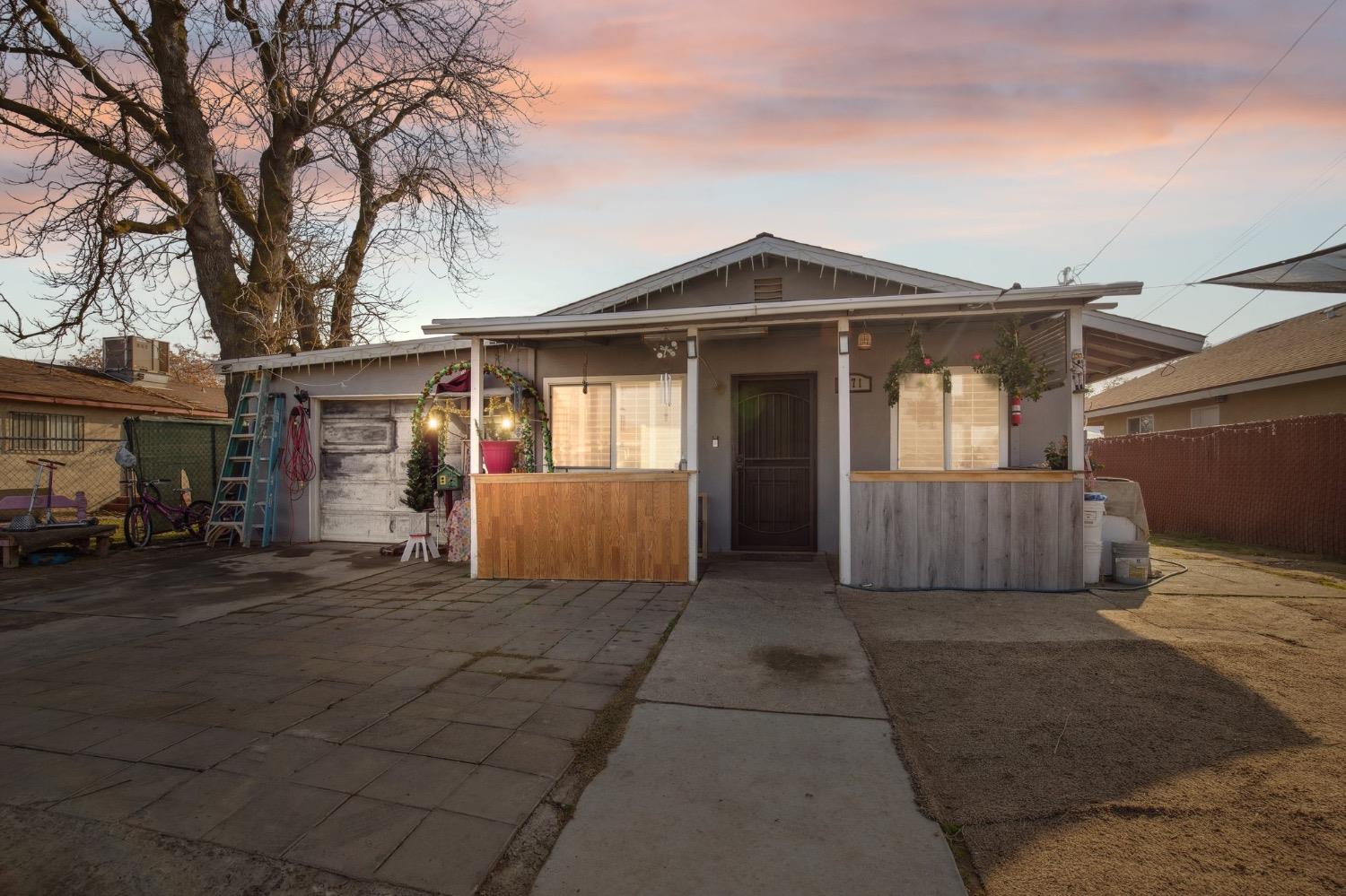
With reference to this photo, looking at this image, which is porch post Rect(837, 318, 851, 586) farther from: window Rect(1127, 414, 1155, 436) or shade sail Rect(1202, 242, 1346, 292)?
window Rect(1127, 414, 1155, 436)

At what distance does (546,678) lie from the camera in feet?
12.4

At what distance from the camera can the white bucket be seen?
6129 millimetres

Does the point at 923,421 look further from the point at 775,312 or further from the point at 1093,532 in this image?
the point at 775,312

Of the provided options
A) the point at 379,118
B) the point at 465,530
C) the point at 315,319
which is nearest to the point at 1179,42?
the point at 465,530

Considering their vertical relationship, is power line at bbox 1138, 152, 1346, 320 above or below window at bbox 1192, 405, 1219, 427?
above

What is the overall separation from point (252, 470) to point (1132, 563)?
35.9 ft

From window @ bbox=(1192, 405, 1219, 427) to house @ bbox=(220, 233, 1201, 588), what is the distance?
282 inches

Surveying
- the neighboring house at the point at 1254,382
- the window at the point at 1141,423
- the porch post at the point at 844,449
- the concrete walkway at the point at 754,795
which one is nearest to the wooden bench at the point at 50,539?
the concrete walkway at the point at 754,795

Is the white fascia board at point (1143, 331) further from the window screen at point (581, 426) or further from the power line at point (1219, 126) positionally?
the window screen at point (581, 426)

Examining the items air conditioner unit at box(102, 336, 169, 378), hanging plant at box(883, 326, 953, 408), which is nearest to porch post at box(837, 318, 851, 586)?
hanging plant at box(883, 326, 953, 408)

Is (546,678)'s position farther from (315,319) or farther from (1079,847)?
(315,319)

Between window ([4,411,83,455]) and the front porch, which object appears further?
window ([4,411,83,455])

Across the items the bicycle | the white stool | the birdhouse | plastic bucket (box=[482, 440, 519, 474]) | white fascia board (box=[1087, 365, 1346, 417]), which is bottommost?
the white stool

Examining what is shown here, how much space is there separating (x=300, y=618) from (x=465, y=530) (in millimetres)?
2782
